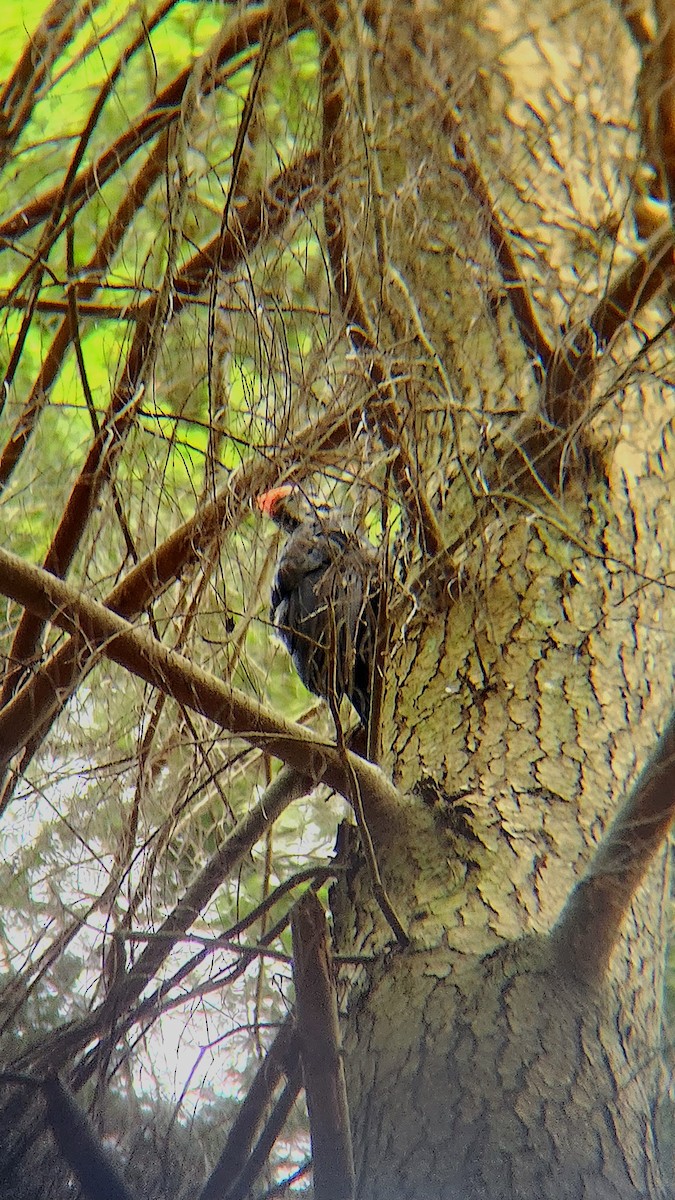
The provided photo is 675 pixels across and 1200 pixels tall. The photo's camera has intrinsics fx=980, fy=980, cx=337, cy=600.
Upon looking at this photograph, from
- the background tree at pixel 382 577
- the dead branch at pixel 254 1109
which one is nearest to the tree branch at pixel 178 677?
the background tree at pixel 382 577

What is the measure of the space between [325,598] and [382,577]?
10 cm

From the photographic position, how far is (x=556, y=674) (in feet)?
4.41

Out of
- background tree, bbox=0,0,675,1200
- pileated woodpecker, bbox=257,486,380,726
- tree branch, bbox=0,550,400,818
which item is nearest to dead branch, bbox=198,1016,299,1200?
background tree, bbox=0,0,675,1200

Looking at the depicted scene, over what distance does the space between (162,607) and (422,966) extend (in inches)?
28.0

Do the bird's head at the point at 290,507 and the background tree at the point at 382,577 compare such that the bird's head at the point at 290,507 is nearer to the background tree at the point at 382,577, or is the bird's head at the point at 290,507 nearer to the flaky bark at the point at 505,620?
A: the background tree at the point at 382,577

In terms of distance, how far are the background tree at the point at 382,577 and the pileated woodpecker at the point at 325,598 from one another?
0.05 metres

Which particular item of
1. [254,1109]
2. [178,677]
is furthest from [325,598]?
[254,1109]

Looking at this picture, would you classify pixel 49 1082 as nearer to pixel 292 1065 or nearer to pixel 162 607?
pixel 292 1065

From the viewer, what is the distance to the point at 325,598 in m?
1.44

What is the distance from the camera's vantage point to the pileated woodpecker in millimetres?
1391

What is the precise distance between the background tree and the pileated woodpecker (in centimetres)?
5

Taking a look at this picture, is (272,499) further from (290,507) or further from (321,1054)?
(321,1054)

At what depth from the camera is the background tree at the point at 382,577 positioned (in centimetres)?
113

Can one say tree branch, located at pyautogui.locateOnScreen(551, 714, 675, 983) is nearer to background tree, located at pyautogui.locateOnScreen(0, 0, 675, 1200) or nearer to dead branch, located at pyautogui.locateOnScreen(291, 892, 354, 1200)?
background tree, located at pyautogui.locateOnScreen(0, 0, 675, 1200)
